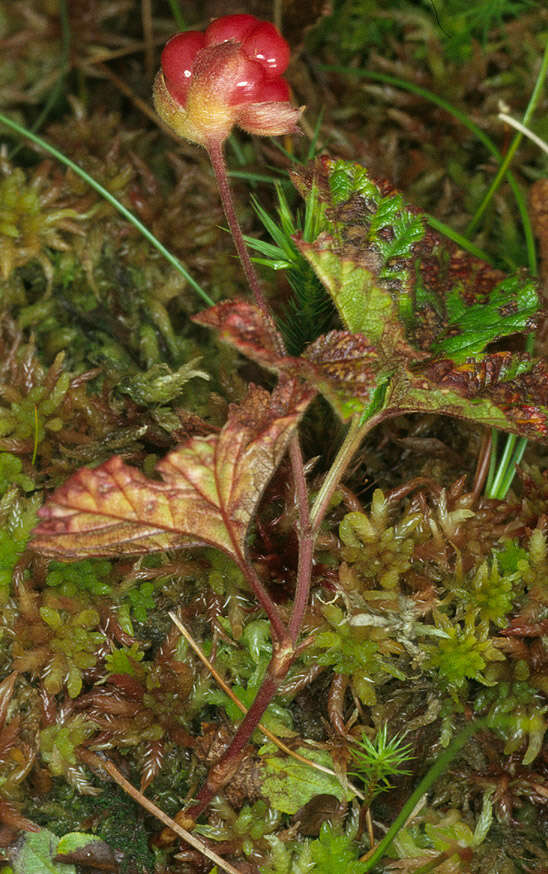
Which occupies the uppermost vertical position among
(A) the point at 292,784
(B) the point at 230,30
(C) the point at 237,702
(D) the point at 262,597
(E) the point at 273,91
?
(B) the point at 230,30

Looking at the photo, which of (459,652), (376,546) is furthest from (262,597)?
(459,652)

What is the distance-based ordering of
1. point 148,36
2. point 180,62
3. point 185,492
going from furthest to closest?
1. point 148,36
2. point 180,62
3. point 185,492

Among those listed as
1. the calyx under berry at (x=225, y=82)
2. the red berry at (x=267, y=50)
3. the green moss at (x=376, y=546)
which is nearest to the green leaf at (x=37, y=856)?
the green moss at (x=376, y=546)

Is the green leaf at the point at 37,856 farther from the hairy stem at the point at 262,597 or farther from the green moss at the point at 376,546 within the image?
the green moss at the point at 376,546

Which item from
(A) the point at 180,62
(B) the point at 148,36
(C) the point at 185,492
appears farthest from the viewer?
(B) the point at 148,36

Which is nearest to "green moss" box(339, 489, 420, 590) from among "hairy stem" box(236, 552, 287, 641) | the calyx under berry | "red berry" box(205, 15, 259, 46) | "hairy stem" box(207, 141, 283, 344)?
"hairy stem" box(236, 552, 287, 641)

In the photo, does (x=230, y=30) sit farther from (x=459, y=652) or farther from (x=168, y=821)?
(x=168, y=821)

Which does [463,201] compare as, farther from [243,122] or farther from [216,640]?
[216,640]
